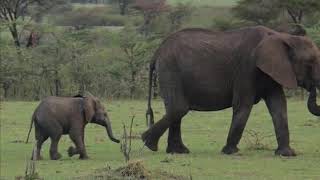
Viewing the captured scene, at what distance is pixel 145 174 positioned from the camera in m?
11.5

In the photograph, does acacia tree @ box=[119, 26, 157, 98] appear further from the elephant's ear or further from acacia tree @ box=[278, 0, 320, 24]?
the elephant's ear

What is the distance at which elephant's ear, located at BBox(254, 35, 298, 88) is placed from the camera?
1577cm

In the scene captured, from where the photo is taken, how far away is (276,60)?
52.3ft

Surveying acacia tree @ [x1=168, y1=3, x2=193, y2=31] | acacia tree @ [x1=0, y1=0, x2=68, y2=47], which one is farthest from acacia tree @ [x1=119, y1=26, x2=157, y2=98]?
acacia tree @ [x1=168, y1=3, x2=193, y2=31]

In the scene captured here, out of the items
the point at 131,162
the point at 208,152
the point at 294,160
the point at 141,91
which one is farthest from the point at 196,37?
the point at 141,91

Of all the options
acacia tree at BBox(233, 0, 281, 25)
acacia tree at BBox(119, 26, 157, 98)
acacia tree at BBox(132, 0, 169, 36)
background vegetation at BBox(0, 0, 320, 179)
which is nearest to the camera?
background vegetation at BBox(0, 0, 320, 179)

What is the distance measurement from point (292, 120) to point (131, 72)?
61.5ft

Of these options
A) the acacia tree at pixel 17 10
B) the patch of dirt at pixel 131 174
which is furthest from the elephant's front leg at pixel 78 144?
the acacia tree at pixel 17 10

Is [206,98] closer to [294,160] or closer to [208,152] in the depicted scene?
[208,152]

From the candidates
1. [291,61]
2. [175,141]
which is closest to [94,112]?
[175,141]

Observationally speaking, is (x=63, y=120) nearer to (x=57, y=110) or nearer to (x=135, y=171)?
(x=57, y=110)

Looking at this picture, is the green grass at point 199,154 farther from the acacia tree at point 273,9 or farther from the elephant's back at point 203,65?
the acacia tree at point 273,9

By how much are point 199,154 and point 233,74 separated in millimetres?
1593

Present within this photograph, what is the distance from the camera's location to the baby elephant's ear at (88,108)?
16.2 metres
